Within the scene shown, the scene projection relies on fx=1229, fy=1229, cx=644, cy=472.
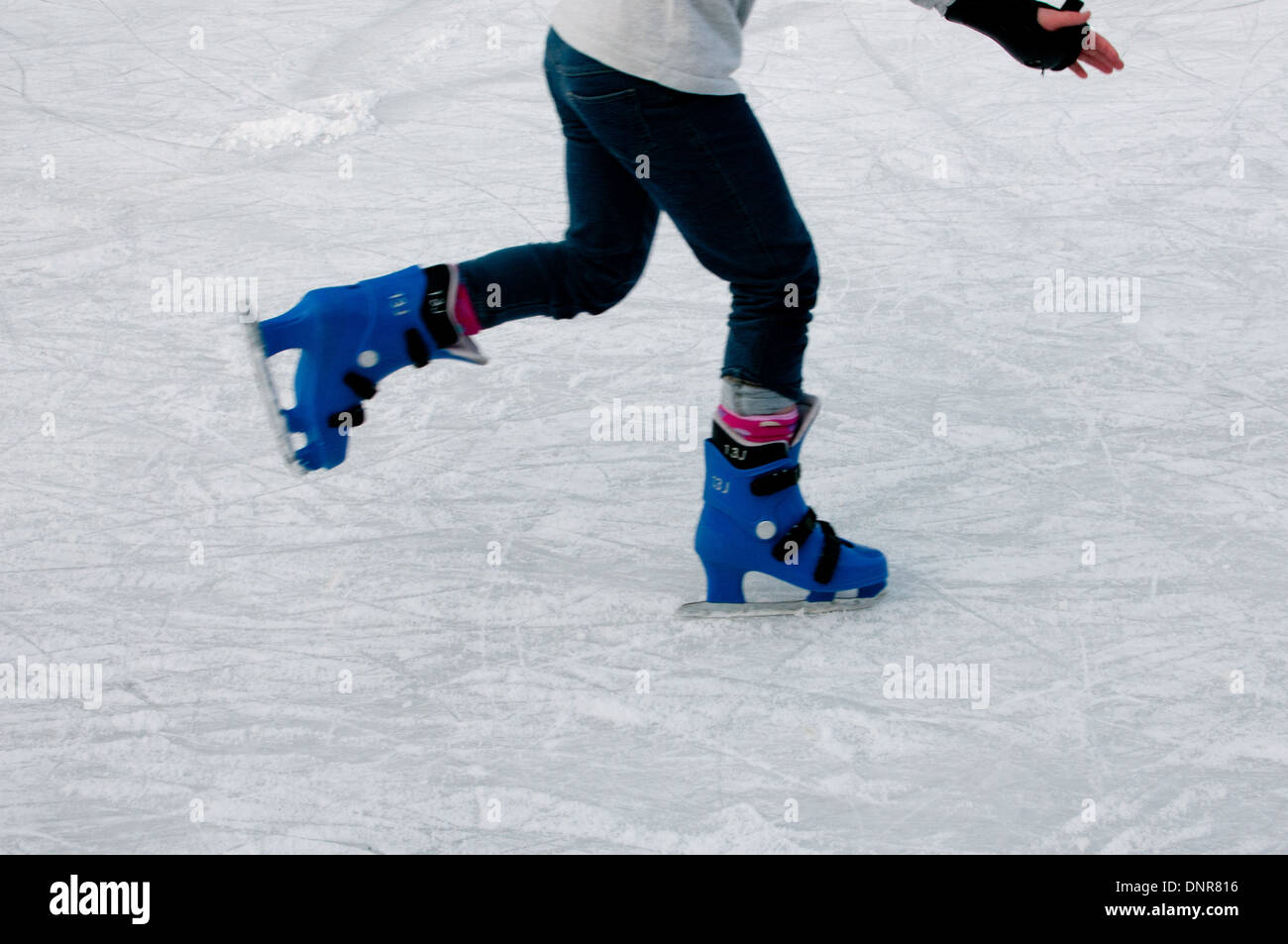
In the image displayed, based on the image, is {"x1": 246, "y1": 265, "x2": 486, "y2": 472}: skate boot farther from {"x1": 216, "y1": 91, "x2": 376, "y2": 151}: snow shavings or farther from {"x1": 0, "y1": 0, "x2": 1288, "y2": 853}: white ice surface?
{"x1": 216, "y1": 91, "x2": 376, "y2": 151}: snow shavings

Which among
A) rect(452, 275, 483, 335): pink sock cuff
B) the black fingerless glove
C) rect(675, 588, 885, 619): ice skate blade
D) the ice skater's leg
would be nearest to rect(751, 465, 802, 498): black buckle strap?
rect(675, 588, 885, 619): ice skate blade

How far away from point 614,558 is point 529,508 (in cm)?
23

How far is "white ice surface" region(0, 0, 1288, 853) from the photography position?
5.58 ft

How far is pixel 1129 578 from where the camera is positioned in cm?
208

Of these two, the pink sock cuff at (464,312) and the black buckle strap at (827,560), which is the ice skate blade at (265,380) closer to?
the pink sock cuff at (464,312)

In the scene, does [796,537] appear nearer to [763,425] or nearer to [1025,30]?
[763,425]

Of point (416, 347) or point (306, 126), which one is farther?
point (306, 126)

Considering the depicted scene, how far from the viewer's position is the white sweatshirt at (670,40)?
1.55m

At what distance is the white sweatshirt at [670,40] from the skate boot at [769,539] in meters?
0.53

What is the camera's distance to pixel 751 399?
5.95 feet

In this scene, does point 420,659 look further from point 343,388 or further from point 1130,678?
point 1130,678

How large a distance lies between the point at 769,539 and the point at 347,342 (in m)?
0.71

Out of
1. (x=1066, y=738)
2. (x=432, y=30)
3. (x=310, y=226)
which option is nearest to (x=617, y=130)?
(x=1066, y=738)

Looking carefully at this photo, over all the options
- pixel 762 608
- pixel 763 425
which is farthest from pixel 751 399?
pixel 762 608
